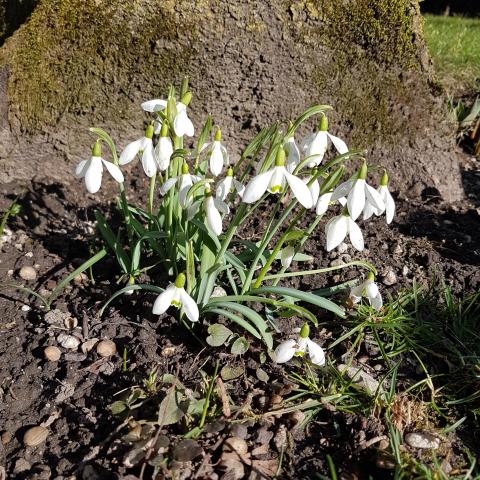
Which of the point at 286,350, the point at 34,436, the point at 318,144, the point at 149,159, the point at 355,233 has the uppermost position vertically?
the point at 318,144

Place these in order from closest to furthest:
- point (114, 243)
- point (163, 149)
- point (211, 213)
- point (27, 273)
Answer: point (211, 213)
point (163, 149)
point (114, 243)
point (27, 273)

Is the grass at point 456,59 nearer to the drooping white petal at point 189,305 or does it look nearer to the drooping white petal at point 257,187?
the drooping white petal at point 257,187

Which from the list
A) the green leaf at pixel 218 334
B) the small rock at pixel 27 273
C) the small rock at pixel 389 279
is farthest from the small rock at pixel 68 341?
the small rock at pixel 389 279

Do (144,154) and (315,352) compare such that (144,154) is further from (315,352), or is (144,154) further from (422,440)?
(422,440)

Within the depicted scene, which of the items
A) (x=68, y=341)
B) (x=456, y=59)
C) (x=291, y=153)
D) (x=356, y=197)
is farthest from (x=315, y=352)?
(x=456, y=59)

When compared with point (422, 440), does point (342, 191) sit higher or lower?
higher
